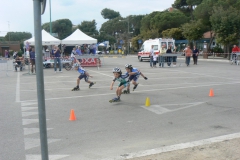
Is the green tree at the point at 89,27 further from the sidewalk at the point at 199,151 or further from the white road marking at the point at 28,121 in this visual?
the sidewalk at the point at 199,151

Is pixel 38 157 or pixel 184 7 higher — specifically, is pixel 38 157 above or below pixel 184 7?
below

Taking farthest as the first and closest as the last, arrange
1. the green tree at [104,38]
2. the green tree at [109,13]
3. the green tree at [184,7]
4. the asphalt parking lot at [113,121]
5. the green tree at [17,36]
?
the green tree at [109,13]
the green tree at [17,36]
the green tree at [104,38]
the green tree at [184,7]
the asphalt parking lot at [113,121]

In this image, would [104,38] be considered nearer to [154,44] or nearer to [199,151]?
[154,44]

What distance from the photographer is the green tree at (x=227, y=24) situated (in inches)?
1305

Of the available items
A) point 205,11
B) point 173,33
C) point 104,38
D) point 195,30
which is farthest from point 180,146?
point 104,38

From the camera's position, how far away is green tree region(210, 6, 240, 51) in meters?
33.2

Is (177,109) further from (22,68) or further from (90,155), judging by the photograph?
(22,68)

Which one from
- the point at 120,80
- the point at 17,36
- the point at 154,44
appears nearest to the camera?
the point at 120,80

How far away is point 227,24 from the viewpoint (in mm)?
33250

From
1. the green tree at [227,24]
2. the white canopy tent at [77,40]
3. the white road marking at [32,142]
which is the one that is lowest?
the white road marking at [32,142]

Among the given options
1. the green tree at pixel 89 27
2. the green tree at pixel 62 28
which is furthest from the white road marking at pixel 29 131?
the green tree at pixel 62 28

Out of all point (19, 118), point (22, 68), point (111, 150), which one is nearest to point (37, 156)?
point (111, 150)

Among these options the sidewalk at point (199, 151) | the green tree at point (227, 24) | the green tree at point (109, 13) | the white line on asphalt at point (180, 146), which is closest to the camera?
the sidewalk at point (199, 151)

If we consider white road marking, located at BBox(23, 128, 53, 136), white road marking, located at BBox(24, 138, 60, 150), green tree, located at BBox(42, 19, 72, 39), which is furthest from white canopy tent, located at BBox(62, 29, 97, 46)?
green tree, located at BBox(42, 19, 72, 39)
